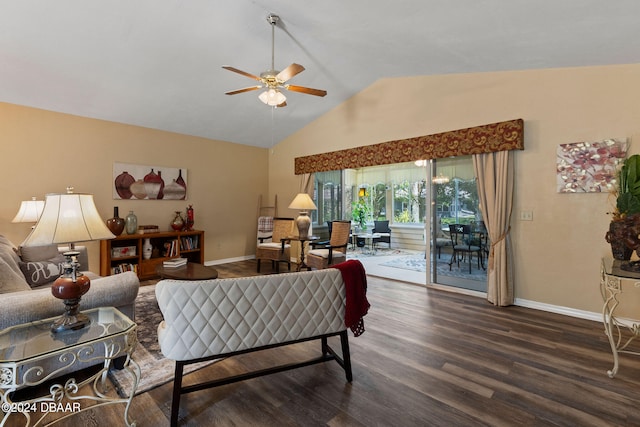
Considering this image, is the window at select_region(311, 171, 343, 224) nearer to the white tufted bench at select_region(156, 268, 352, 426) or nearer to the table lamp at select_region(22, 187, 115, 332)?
the white tufted bench at select_region(156, 268, 352, 426)

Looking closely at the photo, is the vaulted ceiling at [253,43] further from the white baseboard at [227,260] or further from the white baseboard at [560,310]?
the white baseboard at [227,260]

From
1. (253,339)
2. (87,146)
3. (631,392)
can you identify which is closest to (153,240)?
(87,146)

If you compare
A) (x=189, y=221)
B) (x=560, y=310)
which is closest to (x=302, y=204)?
(x=189, y=221)

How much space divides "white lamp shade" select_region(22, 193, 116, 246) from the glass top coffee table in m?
1.58

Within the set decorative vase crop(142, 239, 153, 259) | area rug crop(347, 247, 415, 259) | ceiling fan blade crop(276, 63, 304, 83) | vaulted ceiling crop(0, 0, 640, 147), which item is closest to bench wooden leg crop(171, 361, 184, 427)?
ceiling fan blade crop(276, 63, 304, 83)

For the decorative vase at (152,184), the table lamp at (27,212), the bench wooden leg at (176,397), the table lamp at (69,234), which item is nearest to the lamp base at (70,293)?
the table lamp at (69,234)

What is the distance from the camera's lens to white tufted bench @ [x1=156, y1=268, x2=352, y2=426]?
173cm

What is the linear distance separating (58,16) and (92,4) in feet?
1.36

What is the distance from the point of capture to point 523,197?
378cm

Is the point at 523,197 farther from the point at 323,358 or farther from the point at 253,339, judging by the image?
the point at 253,339

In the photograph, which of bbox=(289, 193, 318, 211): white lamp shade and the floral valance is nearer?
the floral valance

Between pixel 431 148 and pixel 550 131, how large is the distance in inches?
55.6

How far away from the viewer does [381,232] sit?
8711 mm

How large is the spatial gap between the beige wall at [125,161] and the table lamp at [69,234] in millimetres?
3515
